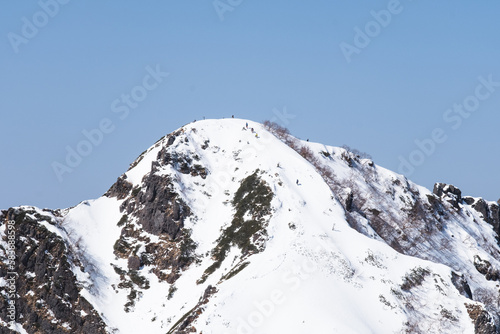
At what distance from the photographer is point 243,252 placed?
11238 cm

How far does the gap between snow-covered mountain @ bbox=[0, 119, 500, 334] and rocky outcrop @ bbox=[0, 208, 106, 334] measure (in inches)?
7.3

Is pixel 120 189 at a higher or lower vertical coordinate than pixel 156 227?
higher

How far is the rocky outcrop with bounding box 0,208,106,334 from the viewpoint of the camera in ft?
368

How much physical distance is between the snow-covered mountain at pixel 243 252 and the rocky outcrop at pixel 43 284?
186mm

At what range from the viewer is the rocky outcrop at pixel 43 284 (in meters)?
112

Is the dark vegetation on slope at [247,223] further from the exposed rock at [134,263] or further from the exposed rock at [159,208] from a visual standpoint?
the exposed rock at [134,263]

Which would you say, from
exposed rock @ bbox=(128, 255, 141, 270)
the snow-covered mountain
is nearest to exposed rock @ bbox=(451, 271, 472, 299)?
the snow-covered mountain

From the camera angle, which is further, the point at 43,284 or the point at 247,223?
the point at 247,223

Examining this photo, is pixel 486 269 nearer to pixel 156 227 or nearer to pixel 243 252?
pixel 243 252

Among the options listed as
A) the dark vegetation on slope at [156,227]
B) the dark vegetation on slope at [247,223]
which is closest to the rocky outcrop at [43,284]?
the dark vegetation on slope at [156,227]

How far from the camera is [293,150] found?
141625 millimetres

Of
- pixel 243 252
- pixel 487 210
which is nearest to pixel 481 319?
pixel 243 252

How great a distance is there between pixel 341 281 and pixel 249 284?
12.3m

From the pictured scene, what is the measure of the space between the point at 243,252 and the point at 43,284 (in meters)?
31.0
